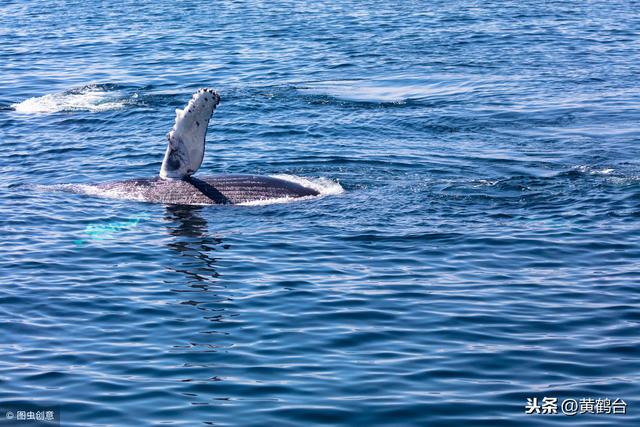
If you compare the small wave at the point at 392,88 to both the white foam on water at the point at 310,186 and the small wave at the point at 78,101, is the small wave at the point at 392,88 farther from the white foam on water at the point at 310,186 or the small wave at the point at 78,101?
the white foam on water at the point at 310,186

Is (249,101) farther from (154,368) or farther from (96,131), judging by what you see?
(154,368)

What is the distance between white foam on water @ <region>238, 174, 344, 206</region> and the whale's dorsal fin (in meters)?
1.27

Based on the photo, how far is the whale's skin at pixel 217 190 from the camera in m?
19.9

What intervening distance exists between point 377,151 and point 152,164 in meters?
4.78

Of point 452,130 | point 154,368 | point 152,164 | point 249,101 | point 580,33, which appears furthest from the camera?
point 580,33

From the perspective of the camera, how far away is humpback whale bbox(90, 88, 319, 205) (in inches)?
763

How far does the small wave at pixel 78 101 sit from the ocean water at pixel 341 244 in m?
0.11

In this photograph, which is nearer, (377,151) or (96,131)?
(377,151)

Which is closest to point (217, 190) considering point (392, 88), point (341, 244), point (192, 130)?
point (192, 130)

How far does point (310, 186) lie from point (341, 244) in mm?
3349

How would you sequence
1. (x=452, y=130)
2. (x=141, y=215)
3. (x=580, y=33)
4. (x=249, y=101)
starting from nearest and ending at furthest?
(x=141, y=215) → (x=452, y=130) → (x=249, y=101) → (x=580, y=33)

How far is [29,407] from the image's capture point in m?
11.6

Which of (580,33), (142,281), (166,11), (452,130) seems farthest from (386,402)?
(166,11)

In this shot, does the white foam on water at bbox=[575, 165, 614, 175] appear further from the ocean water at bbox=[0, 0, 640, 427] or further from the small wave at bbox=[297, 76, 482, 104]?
the small wave at bbox=[297, 76, 482, 104]
